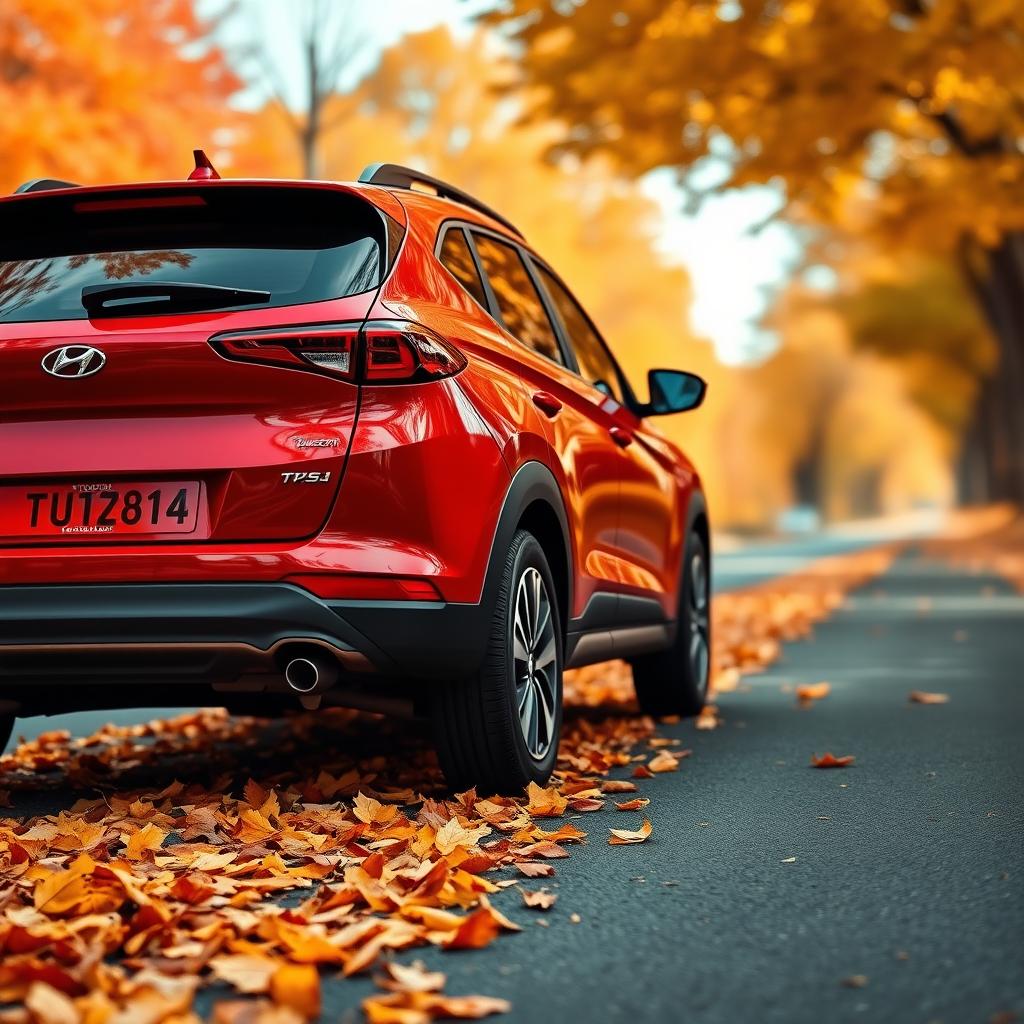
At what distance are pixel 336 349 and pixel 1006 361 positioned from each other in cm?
2939

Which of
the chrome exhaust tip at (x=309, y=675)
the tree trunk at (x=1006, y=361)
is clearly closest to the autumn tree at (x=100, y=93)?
the tree trunk at (x=1006, y=361)

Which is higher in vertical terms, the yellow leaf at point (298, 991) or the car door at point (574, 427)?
the car door at point (574, 427)

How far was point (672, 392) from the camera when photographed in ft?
24.9

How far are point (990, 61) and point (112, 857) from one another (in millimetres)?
11933

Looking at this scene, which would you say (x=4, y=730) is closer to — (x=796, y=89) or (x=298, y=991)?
(x=298, y=991)

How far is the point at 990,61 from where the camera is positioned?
571 inches

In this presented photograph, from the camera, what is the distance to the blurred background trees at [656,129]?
15469 millimetres

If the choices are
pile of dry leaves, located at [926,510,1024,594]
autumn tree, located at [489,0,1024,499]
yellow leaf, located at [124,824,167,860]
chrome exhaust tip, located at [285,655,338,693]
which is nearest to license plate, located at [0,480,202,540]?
chrome exhaust tip, located at [285,655,338,693]

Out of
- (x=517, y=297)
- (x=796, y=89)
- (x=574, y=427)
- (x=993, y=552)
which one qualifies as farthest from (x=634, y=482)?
(x=993, y=552)

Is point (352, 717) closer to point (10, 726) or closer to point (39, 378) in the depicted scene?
point (10, 726)

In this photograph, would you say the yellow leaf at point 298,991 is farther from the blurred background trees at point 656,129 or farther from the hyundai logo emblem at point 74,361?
the blurred background trees at point 656,129

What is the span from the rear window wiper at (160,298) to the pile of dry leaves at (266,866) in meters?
1.45

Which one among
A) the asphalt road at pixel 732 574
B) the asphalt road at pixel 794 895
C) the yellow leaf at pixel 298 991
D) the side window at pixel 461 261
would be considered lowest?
the asphalt road at pixel 732 574

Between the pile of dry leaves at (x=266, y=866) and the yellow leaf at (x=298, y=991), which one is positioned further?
the pile of dry leaves at (x=266, y=866)
